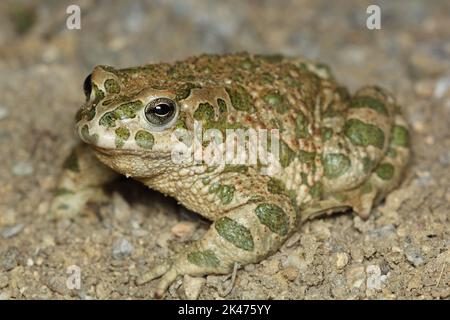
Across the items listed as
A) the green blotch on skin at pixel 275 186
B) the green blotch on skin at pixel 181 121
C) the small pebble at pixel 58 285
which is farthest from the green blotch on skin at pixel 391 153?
the small pebble at pixel 58 285

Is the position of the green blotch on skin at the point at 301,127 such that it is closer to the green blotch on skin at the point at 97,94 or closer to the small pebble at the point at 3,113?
the green blotch on skin at the point at 97,94

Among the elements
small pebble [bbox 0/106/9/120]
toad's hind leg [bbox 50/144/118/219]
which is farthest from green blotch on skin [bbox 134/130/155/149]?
small pebble [bbox 0/106/9/120]

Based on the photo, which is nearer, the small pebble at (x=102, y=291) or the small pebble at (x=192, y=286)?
the small pebble at (x=192, y=286)

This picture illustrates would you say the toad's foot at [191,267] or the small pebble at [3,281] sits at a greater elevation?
the toad's foot at [191,267]

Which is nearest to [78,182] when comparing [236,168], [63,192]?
[63,192]

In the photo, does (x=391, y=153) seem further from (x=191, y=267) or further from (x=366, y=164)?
(x=191, y=267)

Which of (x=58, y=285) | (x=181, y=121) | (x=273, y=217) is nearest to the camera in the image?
(x=181, y=121)
